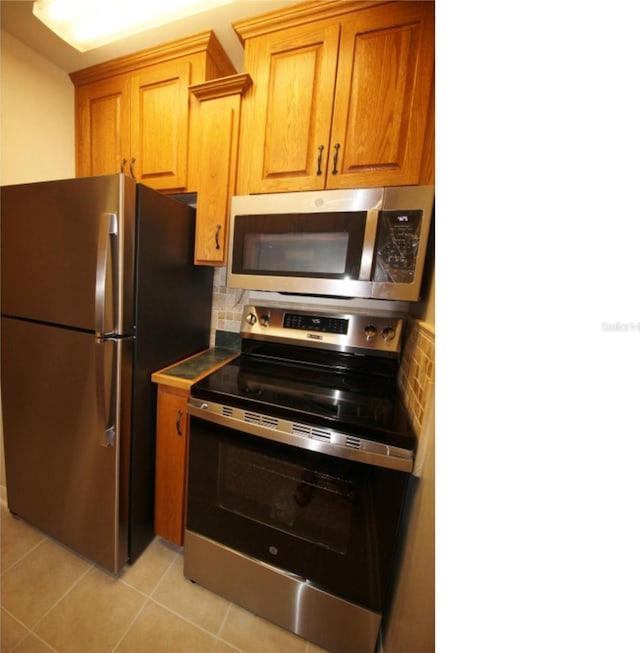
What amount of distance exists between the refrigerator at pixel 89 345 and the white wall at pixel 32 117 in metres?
0.46

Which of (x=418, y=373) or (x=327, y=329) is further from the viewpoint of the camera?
(x=327, y=329)

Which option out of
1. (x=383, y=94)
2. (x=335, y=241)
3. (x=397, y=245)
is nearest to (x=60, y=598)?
(x=335, y=241)

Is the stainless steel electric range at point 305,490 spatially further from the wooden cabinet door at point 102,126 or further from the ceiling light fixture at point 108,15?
the ceiling light fixture at point 108,15

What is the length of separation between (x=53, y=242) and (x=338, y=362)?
1.22 metres

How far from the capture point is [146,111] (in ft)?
3.94

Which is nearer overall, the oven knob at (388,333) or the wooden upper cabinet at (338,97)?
the wooden upper cabinet at (338,97)

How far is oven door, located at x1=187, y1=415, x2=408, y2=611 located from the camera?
74cm

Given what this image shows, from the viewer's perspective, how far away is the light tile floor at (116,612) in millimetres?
878

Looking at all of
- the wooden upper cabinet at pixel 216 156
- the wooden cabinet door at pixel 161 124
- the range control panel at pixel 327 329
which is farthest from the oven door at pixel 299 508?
the wooden cabinet door at pixel 161 124

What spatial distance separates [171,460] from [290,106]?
60.9 inches

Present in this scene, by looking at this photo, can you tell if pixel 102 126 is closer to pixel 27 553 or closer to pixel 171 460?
pixel 171 460

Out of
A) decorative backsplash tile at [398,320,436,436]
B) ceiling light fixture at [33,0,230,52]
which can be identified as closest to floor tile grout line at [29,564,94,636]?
decorative backsplash tile at [398,320,436,436]
